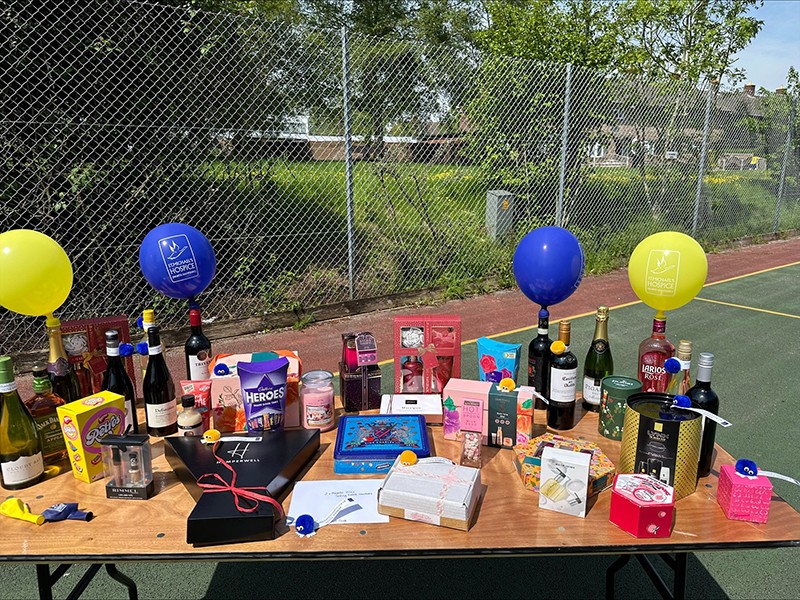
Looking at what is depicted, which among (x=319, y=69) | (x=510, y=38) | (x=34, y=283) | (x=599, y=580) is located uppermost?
(x=510, y=38)

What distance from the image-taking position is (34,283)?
2.05 m

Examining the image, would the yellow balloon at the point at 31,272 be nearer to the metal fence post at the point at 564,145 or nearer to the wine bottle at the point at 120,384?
the wine bottle at the point at 120,384

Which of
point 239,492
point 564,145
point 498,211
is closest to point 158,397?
point 239,492

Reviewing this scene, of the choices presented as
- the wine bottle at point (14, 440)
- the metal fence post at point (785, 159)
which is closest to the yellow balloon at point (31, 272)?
the wine bottle at point (14, 440)

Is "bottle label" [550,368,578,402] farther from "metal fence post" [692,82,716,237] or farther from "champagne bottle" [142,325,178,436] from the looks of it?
"metal fence post" [692,82,716,237]

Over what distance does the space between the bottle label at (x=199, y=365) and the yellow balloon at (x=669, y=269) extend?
5.84 feet

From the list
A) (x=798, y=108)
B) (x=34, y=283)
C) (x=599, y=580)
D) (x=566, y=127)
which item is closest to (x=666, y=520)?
(x=599, y=580)

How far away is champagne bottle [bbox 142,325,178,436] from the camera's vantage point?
2.03 m

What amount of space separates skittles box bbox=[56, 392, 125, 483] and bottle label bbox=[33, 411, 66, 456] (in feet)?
0.18

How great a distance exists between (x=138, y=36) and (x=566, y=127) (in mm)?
5152

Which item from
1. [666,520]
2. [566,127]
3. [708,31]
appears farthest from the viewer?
[708,31]

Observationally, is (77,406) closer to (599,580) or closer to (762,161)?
(599,580)

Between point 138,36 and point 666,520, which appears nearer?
point 666,520

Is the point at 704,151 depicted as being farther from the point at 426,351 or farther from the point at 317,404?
the point at 317,404
